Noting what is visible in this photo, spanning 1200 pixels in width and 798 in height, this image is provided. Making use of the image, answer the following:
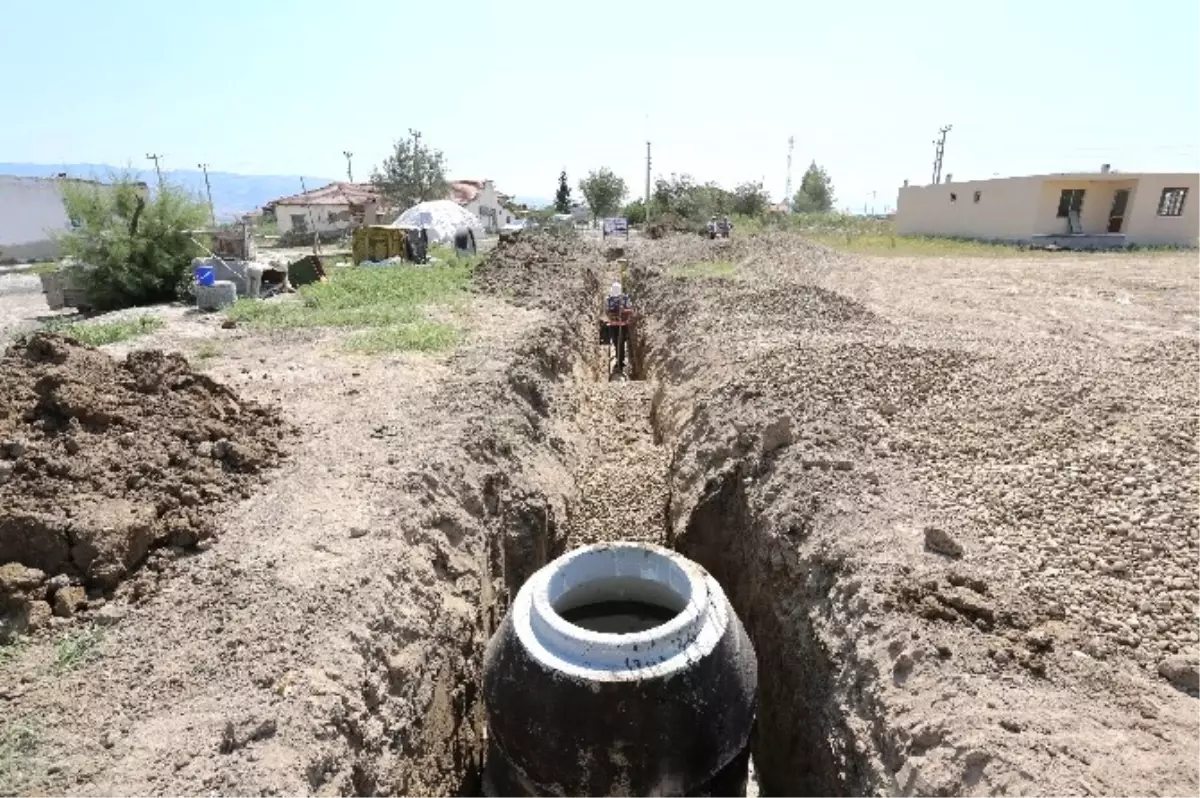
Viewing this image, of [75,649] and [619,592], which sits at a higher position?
[75,649]

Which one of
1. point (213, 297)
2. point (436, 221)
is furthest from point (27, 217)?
point (213, 297)

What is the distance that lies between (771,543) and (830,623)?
44.8 inches

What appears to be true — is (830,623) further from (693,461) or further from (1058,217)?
(1058,217)

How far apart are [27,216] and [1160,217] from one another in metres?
52.0

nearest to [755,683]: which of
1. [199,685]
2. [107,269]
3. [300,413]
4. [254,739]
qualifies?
[254,739]

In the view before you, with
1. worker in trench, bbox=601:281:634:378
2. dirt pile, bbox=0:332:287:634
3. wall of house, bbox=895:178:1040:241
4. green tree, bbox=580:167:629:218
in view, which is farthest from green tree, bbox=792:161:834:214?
dirt pile, bbox=0:332:287:634

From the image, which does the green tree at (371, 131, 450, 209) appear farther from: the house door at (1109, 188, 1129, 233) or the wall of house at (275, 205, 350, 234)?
the house door at (1109, 188, 1129, 233)

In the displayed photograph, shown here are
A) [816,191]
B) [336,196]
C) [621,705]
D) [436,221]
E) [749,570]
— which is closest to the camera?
[621,705]

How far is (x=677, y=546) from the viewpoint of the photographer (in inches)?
293

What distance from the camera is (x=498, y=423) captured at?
7.79 meters

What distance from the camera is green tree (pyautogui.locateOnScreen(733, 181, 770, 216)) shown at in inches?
1924

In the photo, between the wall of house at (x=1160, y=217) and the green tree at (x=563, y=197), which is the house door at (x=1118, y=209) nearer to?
the wall of house at (x=1160, y=217)

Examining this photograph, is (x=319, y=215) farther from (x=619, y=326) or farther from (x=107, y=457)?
(x=107, y=457)

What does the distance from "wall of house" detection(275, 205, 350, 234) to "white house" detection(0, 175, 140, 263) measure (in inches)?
514
